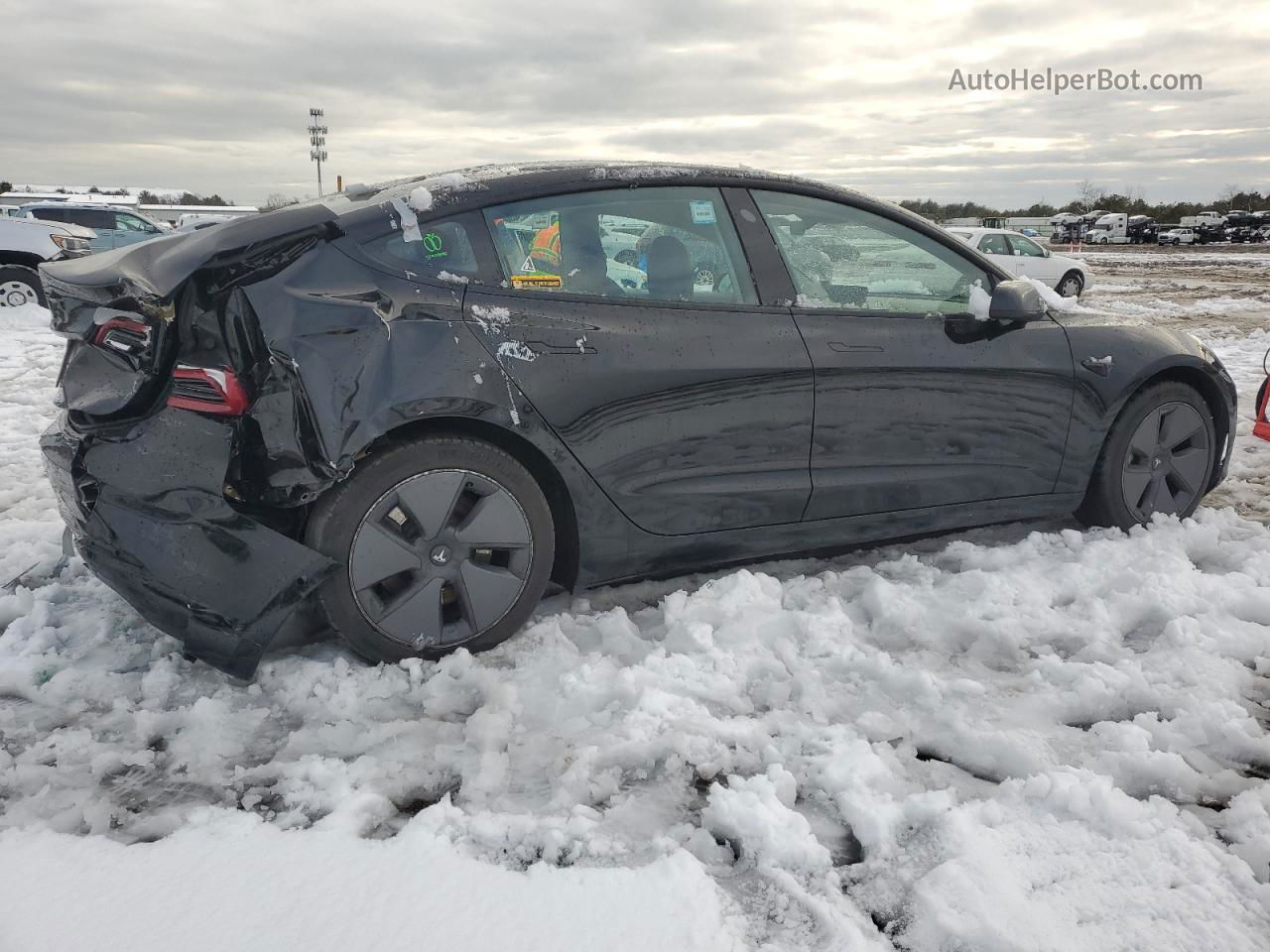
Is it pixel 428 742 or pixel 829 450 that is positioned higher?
pixel 829 450

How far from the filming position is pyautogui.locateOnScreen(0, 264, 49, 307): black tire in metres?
11.9

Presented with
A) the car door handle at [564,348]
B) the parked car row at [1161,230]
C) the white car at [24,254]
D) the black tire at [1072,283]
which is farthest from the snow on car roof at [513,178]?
the parked car row at [1161,230]

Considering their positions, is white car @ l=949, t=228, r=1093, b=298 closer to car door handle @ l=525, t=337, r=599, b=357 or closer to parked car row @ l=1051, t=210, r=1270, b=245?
car door handle @ l=525, t=337, r=599, b=357

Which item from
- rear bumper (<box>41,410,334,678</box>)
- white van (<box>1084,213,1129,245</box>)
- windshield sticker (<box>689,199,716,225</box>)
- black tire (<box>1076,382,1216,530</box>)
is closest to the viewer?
rear bumper (<box>41,410,334,678</box>)

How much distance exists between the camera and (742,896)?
6.63ft

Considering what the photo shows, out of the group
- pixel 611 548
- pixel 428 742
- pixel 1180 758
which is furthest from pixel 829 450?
pixel 428 742

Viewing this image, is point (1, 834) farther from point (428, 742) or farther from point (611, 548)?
point (611, 548)

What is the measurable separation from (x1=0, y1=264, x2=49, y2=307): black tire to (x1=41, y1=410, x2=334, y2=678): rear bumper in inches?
436

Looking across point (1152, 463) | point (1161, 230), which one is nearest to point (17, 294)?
point (1152, 463)

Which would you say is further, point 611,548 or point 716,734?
point 611,548

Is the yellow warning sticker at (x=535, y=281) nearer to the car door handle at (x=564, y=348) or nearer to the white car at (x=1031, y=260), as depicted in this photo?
the car door handle at (x=564, y=348)

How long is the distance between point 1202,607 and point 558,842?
2.44 metres

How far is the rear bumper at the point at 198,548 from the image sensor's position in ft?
8.90

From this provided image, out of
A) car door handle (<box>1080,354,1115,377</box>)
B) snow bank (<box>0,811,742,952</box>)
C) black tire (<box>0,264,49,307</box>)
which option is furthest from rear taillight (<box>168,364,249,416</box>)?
black tire (<box>0,264,49,307</box>)
